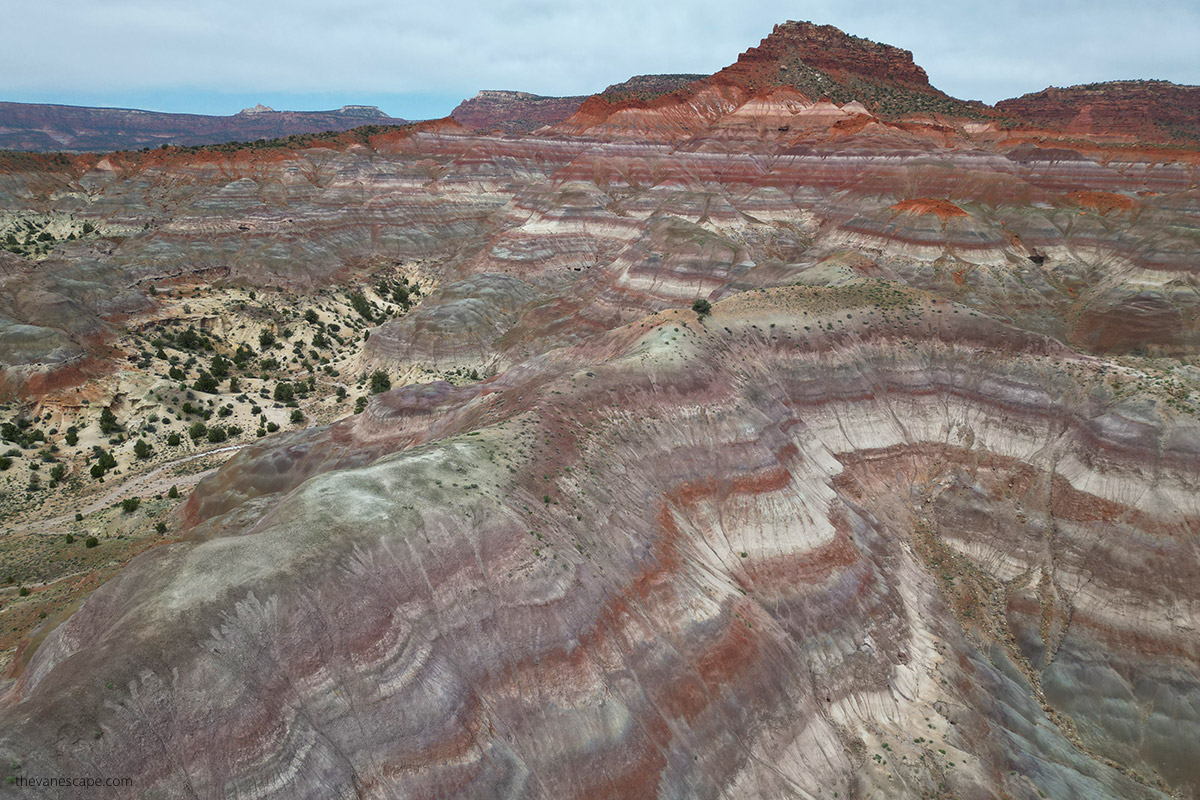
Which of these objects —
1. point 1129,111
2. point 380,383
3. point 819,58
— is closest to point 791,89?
point 819,58

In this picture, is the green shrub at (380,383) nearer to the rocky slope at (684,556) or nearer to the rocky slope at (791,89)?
the rocky slope at (684,556)

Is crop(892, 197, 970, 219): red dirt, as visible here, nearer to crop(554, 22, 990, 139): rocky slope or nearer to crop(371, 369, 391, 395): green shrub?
crop(554, 22, 990, 139): rocky slope

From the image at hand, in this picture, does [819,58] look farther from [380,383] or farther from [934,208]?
[380,383]

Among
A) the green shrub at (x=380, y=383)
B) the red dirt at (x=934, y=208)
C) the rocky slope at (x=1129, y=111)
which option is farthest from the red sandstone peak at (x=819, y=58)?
the green shrub at (x=380, y=383)

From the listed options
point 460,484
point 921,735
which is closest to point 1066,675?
point 921,735

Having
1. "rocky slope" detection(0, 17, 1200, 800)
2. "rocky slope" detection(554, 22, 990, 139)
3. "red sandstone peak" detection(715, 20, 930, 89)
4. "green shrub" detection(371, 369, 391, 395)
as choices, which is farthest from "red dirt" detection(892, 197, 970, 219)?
"red sandstone peak" detection(715, 20, 930, 89)

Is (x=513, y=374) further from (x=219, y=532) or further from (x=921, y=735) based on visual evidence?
(x=921, y=735)

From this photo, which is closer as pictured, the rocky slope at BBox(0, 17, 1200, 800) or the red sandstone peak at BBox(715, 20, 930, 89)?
the rocky slope at BBox(0, 17, 1200, 800)

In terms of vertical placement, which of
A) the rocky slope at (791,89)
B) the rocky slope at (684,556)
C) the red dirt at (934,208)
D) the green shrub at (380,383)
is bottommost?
the green shrub at (380,383)
